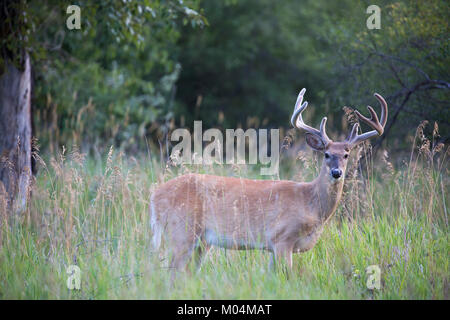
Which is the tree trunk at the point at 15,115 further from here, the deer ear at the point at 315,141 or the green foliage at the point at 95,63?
the deer ear at the point at 315,141

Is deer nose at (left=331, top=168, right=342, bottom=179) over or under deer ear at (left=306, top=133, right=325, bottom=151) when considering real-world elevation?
under

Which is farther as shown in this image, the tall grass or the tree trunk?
the tree trunk

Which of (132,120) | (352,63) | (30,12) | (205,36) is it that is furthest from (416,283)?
(205,36)

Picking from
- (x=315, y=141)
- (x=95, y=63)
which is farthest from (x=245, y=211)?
(x=95, y=63)

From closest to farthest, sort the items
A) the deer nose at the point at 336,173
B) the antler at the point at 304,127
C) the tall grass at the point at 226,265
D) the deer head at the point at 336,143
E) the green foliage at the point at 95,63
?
the tall grass at the point at 226,265 → the deer nose at the point at 336,173 → the deer head at the point at 336,143 → the antler at the point at 304,127 → the green foliage at the point at 95,63

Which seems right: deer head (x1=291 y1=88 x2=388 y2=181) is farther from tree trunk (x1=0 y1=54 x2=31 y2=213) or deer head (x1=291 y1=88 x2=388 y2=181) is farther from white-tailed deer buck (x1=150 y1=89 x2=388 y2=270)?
tree trunk (x1=0 y1=54 x2=31 y2=213)

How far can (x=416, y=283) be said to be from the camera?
449 cm

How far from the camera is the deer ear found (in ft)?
18.1

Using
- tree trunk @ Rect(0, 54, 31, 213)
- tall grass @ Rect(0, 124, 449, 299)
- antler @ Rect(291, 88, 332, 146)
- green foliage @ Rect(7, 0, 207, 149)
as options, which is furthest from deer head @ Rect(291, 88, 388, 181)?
tree trunk @ Rect(0, 54, 31, 213)

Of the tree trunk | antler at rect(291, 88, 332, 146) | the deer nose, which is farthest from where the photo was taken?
the tree trunk

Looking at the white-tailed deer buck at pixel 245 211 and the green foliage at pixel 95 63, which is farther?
the green foliage at pixel 95 63

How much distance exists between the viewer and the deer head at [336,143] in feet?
17.2

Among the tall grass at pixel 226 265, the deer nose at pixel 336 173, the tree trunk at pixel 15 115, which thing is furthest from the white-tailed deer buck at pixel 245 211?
the tree trunk at pixel 15 115

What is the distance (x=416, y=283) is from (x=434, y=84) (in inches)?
149
